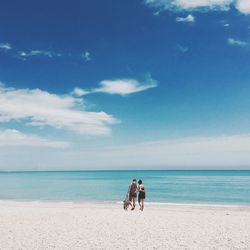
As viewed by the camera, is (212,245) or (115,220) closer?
(212,245)

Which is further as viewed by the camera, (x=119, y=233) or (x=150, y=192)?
(x=150, y=192)

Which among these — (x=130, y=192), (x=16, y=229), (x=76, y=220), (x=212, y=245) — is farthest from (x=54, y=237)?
(x=130, y=192)

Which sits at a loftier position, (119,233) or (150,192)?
(119,233)

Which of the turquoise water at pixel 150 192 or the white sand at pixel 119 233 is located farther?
the turquoise water at pixel 150 192

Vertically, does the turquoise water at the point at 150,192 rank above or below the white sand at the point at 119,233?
below

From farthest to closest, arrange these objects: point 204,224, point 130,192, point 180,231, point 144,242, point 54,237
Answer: point 130,192 < point 204,224 < point 180,231 < point 54,237 < point 144,242

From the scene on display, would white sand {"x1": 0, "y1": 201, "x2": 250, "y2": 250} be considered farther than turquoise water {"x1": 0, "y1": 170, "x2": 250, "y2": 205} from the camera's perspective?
No

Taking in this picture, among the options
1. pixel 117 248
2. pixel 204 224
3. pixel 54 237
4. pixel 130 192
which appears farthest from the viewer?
pixel 130 192

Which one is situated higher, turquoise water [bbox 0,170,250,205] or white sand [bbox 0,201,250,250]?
white sand [bbox 0,201,250,250]

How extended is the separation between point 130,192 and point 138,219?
4242 mm

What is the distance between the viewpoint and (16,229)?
13.4 m

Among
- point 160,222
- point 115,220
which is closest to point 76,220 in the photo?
point 115,220

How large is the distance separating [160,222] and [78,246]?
5.80 meters

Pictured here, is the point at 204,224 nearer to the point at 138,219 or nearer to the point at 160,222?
the point at 160,222
